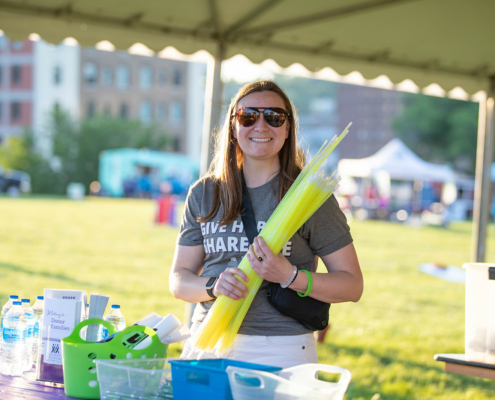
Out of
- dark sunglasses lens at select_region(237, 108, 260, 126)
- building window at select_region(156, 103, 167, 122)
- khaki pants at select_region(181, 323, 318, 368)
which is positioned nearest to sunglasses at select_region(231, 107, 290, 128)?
dark sunglasses lens at select_region(237, 108, 260, 126)

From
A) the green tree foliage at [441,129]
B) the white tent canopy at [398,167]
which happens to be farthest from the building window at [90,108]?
the white tent canopy at [398,167]

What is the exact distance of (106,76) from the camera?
153 ft

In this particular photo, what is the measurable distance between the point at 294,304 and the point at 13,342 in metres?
0.95

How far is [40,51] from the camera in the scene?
43.9m

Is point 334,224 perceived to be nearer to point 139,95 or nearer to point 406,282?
point 406,282

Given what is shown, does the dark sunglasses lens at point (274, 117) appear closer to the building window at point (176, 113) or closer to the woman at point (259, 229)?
the woman at point (259, 229)

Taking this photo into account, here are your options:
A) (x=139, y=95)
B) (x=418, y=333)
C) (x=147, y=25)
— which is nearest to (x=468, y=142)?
(x=139, y=95)

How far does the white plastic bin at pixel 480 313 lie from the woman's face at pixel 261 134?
763 mm

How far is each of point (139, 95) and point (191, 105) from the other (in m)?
4.34

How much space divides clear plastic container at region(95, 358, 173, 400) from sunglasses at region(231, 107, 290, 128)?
0.88 m

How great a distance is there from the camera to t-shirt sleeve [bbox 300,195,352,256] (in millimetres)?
1895

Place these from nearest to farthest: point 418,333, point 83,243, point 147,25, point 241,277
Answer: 1. point 241,277
2. point 147,25
3. point 418,333
4. point 83,243

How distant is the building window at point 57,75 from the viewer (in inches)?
1773

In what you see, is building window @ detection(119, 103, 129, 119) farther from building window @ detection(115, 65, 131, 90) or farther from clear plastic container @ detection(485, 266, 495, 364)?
clear plastic container @ detection(485, 266, 495, 364)
